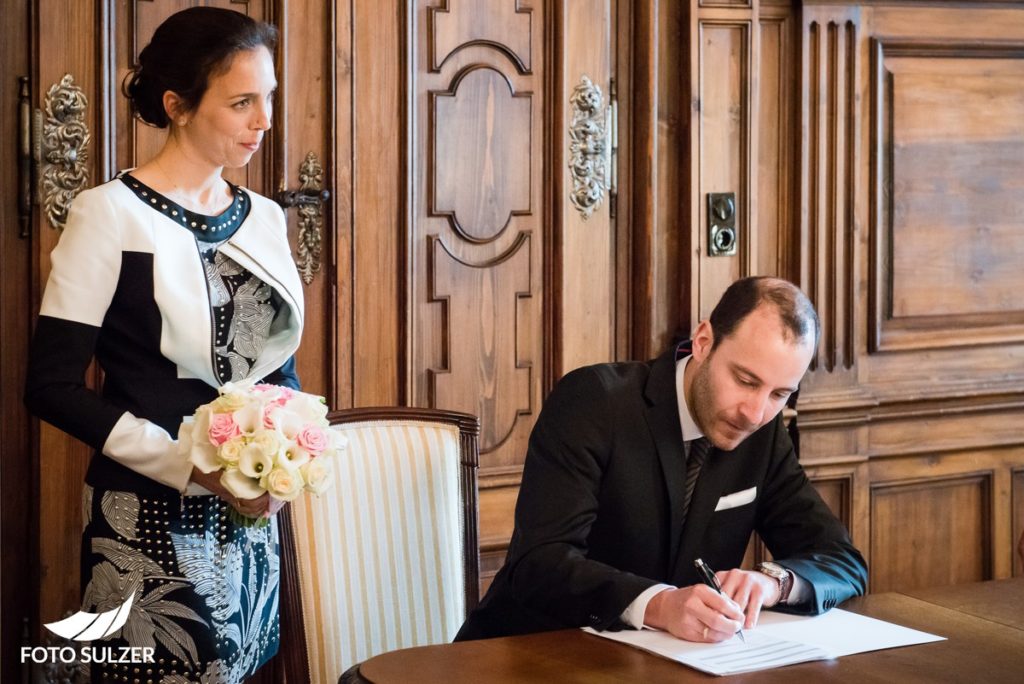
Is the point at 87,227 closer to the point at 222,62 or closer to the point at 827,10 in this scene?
the point at 222,62

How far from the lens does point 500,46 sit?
3650 mm

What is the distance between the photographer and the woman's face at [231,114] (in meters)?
2.34

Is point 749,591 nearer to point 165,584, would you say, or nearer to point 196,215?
point 165,584

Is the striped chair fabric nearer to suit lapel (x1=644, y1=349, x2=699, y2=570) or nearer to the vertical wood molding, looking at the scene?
suit lapel (x1=644, y1=349, x2=699, y2=570)

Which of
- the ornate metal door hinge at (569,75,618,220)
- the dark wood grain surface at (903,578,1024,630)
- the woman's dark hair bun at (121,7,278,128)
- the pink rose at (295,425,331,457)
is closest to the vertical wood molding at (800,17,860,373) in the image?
the ornate metal door hinge at (569,75,618,220)

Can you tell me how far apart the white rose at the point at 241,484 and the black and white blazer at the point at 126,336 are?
0.40 ft

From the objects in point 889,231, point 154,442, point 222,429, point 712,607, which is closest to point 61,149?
point 154,442

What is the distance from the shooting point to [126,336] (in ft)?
7.41

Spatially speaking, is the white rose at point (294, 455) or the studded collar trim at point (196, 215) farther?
the studded collar trim at point (196, 215)

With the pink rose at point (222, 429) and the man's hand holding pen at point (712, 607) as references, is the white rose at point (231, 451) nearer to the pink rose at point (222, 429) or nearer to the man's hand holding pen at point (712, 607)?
the pink rose at point (222, 429)

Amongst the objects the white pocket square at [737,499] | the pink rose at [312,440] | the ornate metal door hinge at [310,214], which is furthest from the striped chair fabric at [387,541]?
the ornate metal door hinge at [310,214]

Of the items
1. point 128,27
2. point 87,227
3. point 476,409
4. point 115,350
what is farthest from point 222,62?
point 476,409

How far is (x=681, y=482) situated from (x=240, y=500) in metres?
0.77

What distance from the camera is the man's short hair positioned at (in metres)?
2.19
